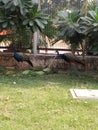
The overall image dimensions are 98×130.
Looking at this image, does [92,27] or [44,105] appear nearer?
[44,105]

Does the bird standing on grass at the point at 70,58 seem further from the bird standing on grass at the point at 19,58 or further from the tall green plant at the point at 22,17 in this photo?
the tall green plant at the point at 22,17

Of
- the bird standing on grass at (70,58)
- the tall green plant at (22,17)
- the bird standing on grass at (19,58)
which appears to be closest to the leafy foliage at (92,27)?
the tall green plant at (22,17)

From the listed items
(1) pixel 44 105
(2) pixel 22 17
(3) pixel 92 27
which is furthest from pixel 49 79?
(1) pixel 44 105

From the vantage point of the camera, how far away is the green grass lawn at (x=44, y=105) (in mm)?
5094

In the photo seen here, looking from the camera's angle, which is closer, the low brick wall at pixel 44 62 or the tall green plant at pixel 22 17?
the tall green plant at pixel 22 17

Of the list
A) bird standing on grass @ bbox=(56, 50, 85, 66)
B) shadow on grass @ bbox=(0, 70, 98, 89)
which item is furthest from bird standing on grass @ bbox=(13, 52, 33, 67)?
bird standing on grass @ bbox=(56, 50, 85, 66)

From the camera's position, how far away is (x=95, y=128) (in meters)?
4.97

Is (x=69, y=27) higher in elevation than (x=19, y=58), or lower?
higher

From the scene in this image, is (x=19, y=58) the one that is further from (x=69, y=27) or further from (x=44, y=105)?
(x=44, y=105)

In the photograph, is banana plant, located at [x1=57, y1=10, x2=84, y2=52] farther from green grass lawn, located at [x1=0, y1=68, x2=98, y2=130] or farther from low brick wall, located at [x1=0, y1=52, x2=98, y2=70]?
green grass lawn, located at [x1=0, y1=68, x2=98, y2=130]

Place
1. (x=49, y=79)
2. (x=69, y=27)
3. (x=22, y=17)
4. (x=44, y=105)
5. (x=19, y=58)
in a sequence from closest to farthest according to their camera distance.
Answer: (x=44, y=105), (x=49, y=79), (x=69, y=27), (x=22, y=17), (x=19, y=58)

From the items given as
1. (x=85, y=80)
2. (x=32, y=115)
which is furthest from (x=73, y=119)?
(x=85, y=80)

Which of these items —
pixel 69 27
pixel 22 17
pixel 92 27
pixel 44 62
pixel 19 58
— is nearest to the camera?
pixel 92 27

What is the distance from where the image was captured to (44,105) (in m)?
6.07
